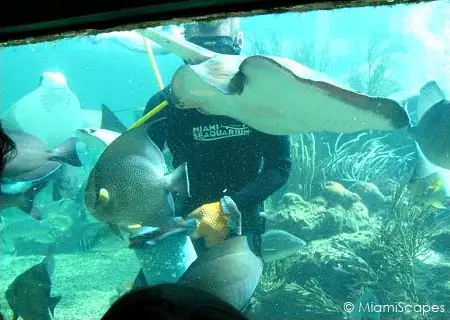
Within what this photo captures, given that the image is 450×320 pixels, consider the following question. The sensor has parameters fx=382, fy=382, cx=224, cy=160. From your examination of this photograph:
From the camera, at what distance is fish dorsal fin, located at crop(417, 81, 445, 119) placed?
365 centimetres

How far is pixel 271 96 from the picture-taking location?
2.82 meters

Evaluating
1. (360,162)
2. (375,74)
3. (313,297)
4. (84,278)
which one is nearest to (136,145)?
(313,297)

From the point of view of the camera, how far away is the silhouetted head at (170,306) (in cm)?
51

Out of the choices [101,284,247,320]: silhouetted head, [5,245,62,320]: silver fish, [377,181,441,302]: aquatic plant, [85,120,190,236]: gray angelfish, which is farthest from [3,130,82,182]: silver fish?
[377,181,441,302]: aquatic plant

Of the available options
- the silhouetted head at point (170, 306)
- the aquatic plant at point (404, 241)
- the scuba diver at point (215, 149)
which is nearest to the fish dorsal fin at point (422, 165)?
the aquatic plant at point (404, 241)

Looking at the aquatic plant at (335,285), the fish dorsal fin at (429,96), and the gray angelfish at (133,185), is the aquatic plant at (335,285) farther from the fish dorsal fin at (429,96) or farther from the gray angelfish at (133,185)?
the gray angelfish at (133,185)

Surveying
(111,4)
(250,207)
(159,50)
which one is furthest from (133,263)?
(111,4)

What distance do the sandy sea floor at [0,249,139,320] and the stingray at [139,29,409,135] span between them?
7.97 feet

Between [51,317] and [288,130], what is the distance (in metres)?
2.24

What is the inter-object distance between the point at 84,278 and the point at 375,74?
735 centimetres

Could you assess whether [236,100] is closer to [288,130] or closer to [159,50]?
[288,130]

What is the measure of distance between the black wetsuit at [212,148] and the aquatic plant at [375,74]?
603cm

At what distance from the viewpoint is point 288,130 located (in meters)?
3.16

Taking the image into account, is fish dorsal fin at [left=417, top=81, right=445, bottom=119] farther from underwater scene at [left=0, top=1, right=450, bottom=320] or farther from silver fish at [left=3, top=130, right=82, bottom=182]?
silver fish at [left=3, top=130, right=82, bottom=182]
